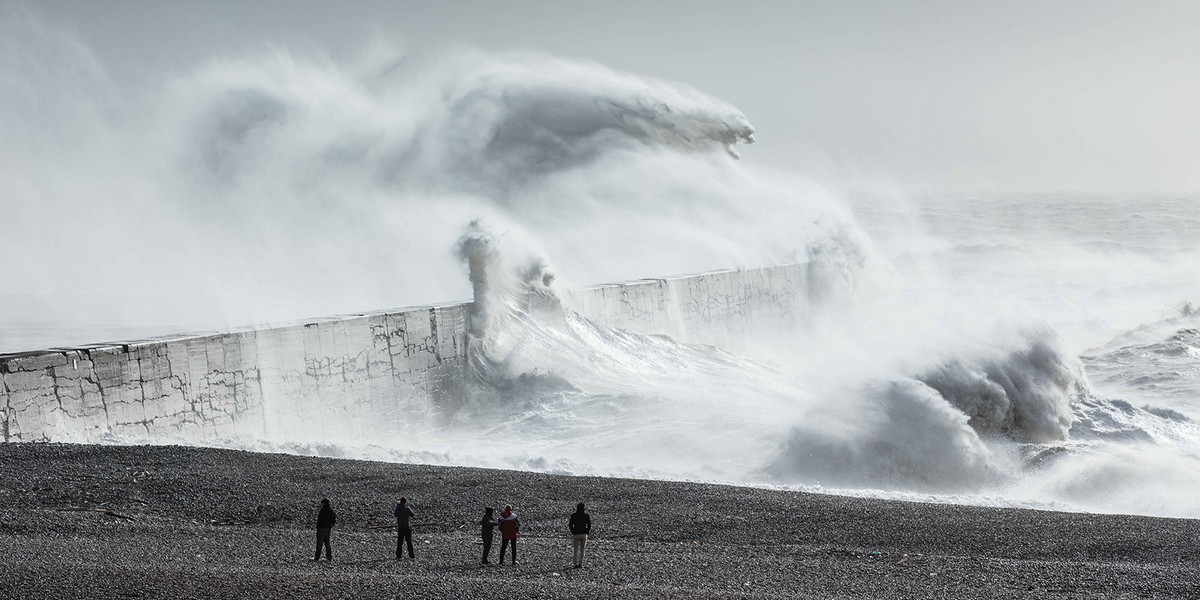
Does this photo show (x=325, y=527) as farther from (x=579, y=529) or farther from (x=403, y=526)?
(x=579, y=529)

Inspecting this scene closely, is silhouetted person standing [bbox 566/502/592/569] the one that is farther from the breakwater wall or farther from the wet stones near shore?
the breakwater wall

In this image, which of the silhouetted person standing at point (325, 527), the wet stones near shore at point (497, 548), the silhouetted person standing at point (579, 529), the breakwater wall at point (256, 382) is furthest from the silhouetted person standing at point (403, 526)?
the breakwater wall at point (256, 382)

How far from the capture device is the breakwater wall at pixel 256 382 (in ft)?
34.0

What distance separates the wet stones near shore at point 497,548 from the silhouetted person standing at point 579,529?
16 cm

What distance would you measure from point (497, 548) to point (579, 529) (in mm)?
843

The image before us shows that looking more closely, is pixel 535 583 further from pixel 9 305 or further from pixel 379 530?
pixel 9 305

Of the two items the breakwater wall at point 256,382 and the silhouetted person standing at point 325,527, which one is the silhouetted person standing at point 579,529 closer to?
the silhouetted person standing at point 325,527

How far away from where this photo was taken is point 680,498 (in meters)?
9.09

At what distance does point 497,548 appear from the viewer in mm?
7496

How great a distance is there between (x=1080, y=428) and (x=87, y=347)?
1180cm

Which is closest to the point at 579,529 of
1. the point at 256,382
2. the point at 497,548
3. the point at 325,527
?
the point at 497,548

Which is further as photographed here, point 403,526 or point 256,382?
point 256,382

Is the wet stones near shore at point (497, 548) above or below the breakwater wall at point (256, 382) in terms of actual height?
below

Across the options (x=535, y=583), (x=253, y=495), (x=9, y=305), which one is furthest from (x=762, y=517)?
(x=9, y=305)
